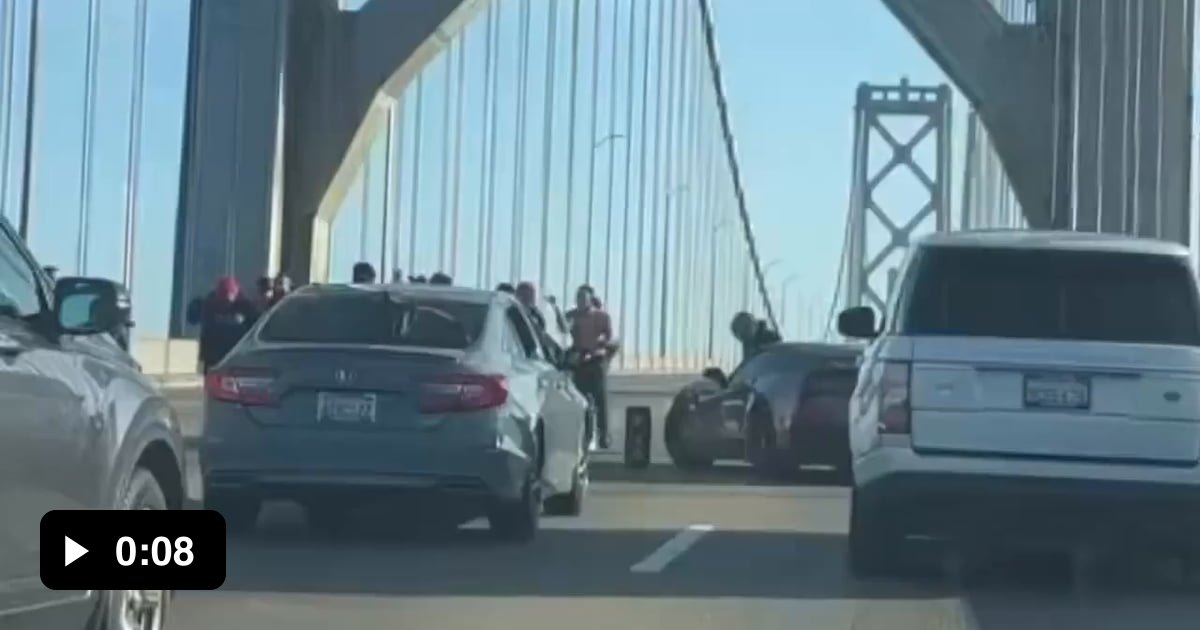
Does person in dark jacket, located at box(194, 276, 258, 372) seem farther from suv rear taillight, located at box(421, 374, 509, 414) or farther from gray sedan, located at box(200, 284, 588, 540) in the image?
suv rear taillight, located at box(421, 374, 509, 414)

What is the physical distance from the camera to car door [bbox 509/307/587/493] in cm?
1398

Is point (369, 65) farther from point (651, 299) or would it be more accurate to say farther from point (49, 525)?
→ point (651, 299)

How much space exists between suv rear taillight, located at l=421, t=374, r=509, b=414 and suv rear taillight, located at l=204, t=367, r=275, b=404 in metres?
0.70

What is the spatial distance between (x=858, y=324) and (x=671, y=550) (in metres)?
1.48

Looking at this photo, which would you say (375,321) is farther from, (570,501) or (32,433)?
(32,433)

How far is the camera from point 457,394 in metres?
12.6

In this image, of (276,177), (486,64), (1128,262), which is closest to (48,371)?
(1128,262)

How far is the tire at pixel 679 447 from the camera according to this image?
21641 millimetres

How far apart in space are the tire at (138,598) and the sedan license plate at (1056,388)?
4.35 meters

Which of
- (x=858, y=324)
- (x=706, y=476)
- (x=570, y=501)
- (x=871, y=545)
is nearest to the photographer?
(x=871, y=545)

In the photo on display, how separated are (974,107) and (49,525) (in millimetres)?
24569

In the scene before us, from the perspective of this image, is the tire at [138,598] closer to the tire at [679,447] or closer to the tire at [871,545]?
the tire at [871,545]

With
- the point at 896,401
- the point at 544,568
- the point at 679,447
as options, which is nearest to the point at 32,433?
the point at 896,401

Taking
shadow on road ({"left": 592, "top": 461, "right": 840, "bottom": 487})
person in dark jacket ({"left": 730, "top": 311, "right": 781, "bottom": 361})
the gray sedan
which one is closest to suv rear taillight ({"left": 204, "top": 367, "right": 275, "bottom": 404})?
the gray sedan
